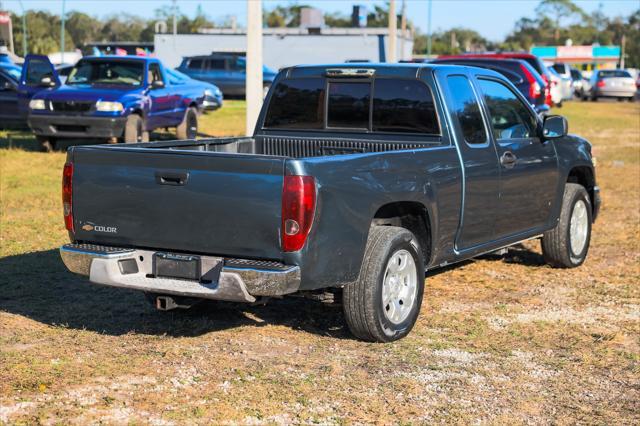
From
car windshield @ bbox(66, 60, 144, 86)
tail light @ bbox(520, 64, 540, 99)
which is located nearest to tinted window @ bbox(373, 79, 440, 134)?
car windshield @ bbox(66, 60, 144, 86)

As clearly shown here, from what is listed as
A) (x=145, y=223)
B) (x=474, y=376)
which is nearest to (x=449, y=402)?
(x=474, y=376)

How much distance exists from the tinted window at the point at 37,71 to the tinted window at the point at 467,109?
42.5ft

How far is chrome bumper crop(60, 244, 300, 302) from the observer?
564 centimetres

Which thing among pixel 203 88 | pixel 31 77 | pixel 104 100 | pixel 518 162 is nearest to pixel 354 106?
pixel 518 162

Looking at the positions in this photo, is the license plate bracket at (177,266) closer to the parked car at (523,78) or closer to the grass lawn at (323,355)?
the grass lawn at (323,355)

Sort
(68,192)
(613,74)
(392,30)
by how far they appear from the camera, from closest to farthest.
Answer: (68,192) → (392,30) → (613,74)

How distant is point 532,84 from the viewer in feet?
60.7

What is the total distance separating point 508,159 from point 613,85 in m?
46.7

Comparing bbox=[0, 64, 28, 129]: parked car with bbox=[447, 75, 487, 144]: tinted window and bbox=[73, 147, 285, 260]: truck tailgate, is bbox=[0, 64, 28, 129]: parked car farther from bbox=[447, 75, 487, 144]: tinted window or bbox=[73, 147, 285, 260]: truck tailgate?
bbox=[73, 147, 285, 260]: truck tailgate

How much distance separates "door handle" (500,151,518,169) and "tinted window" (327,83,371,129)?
3.44ft

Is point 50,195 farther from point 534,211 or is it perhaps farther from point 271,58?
point 271,58

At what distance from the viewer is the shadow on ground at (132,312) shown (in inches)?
269

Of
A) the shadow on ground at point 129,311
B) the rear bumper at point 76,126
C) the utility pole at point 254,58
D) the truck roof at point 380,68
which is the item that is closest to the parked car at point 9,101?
the rear bumper at point 76,126

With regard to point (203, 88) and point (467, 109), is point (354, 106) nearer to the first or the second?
point (467, 109)
